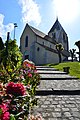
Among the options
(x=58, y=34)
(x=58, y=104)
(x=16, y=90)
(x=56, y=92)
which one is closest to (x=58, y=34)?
(x=58, y=34)

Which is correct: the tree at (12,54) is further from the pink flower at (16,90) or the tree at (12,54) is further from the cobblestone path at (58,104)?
the pink flower at (16,90)

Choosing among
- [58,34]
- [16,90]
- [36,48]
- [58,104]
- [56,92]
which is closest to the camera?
[16,90]

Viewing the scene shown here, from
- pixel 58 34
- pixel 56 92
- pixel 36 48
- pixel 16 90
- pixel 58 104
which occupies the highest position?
pixel 58 34

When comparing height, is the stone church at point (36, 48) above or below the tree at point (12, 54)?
above

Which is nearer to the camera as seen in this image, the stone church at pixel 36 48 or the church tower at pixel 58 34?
the stone church at pixel 36 48

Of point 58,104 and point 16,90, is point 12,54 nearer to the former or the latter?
point 58,104

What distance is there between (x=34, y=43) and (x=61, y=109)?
4580 cm

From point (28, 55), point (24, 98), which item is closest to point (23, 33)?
point (28, 55)

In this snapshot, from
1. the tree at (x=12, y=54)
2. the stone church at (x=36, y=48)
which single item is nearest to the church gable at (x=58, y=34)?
the stone church at (x=36, y=48)

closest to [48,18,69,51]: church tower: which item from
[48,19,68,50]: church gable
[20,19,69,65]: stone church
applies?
[48,19,68,50]: church gable

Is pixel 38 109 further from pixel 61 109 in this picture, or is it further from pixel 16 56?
pixel 16 56

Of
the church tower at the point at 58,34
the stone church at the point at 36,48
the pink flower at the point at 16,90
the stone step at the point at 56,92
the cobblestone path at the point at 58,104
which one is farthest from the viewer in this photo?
the church tower at the point at 58,34

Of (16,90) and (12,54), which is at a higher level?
(12,54)

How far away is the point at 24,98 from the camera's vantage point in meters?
3.96
